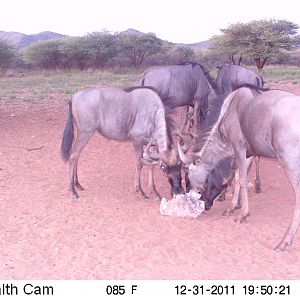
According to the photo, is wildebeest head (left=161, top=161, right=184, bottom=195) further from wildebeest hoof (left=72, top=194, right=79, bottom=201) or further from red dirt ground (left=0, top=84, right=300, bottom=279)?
wildebeest hoof (left=72, top=194, right=79, bottom=201)

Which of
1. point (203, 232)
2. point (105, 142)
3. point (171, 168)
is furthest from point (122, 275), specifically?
point (105, 142)

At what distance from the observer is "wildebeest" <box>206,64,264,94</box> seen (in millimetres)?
10117

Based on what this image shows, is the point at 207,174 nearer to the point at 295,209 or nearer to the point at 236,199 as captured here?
the point at 236,199

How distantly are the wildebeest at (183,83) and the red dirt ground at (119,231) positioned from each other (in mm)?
1904

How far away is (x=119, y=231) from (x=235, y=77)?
5612mm

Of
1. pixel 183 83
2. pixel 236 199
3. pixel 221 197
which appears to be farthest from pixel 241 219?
pixel 183 83

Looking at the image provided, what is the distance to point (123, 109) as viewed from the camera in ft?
24.8

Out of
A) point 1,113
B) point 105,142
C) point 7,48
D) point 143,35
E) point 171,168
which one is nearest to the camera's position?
point 171,168

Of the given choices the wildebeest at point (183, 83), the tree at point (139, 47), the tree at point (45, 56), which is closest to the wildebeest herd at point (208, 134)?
the wildebeest at point (183, 83)

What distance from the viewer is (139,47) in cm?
4078

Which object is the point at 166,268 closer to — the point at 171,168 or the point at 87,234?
the point at 87,234

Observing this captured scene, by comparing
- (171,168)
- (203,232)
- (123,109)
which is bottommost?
(203,232)

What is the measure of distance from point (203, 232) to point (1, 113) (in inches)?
366

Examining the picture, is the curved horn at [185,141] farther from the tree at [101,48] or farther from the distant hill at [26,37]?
the distant hill at [26,37]
